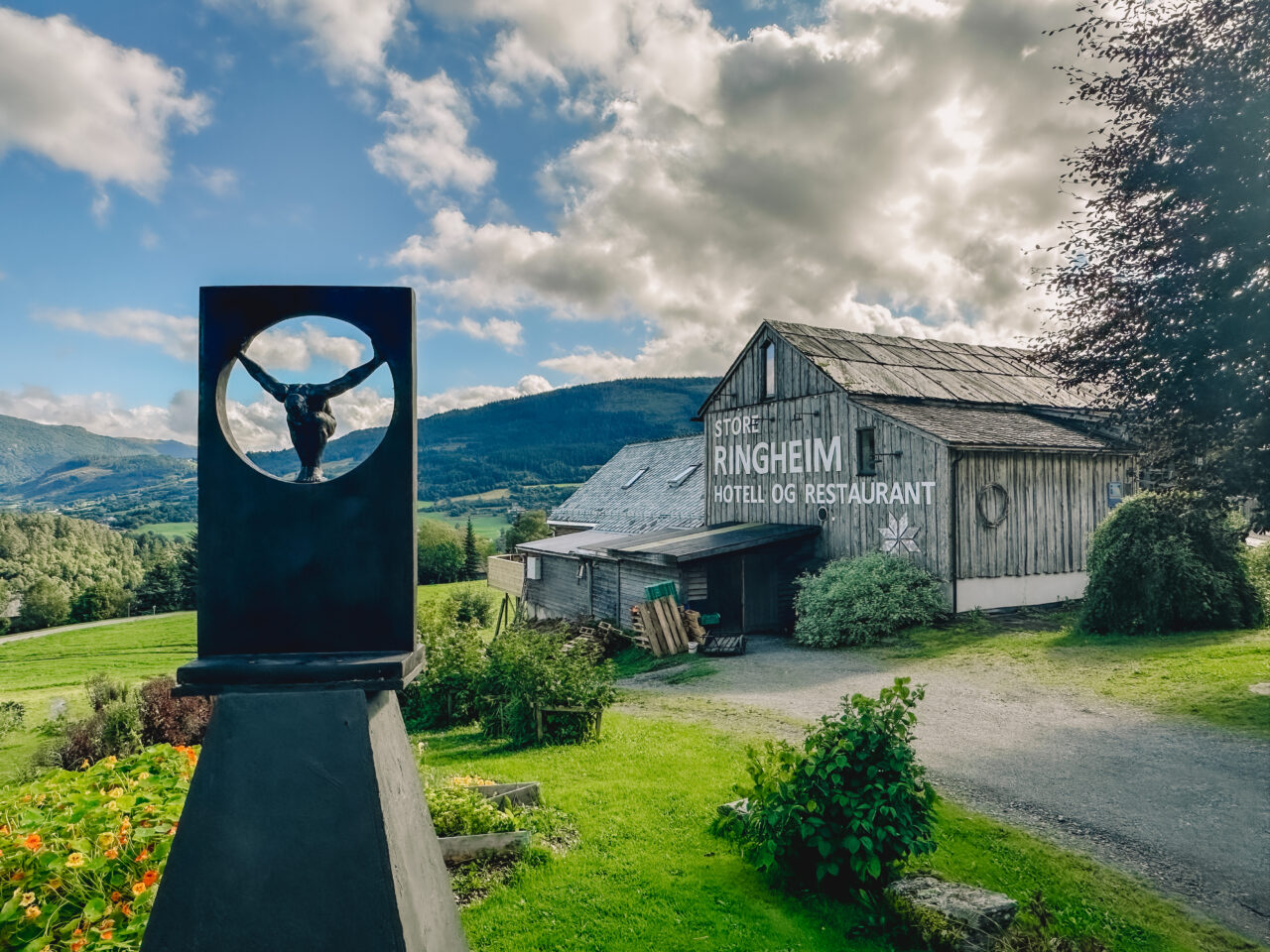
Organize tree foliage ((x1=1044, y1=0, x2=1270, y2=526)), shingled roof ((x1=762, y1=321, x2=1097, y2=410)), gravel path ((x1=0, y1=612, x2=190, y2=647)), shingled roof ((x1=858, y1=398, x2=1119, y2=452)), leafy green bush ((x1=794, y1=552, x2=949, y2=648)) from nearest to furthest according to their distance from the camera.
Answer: tree foliage ((x1=1044, y1=0, x2=1270, y2=526))
leafy green bush ((x1=794, y1=552, x2=949, y2=648))
shingled roof ((x1=858, y1=398, x2=1119, y2=452))
shingled roof ((x1=762, y1=321, x2=1097, y2=410))
gravel path ((x1=0, y1=612, x2=190, y2=647))

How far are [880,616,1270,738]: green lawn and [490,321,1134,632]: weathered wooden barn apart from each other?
1.90m

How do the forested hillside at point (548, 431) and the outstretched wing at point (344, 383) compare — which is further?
the forested hillside at point (548, 431)

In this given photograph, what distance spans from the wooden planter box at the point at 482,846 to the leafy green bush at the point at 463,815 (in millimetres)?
104

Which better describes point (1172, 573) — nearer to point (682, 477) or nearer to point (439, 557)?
point (682, 477)

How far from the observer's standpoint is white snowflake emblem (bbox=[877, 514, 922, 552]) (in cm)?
1680

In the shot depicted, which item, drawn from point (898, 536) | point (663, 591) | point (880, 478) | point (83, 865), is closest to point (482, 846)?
point (83, 865)

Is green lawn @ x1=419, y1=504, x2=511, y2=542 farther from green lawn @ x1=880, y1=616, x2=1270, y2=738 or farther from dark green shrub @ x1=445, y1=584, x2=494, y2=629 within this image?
green lawn @ x1=880, y1=616, x2=1270, y2=738

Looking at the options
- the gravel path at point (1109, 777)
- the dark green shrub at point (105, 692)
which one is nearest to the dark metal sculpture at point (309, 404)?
the gravel path at point (1109, 777)

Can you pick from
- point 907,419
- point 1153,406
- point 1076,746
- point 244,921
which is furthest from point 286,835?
point 907,419

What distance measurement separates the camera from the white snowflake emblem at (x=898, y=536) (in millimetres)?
16797

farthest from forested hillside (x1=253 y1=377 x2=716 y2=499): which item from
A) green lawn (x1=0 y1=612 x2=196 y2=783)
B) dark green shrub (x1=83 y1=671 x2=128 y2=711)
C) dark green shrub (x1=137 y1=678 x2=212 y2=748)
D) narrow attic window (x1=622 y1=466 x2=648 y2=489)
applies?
dark green shrub (x1=137 y1=678 x2=212 y2=748)

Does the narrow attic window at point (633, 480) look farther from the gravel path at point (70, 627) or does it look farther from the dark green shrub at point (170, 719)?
the gravel path at point (70, 627)

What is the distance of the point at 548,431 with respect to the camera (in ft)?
413

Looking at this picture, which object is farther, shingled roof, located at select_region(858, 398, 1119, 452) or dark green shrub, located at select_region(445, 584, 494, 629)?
dark green shrub, located at select_region(445, 584, 494, 629)
